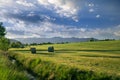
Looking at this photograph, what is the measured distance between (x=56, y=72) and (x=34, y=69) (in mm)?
7884

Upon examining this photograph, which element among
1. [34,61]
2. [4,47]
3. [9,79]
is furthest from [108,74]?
[4,47]

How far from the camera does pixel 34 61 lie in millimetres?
39219

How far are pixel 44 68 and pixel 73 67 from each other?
6.48 m

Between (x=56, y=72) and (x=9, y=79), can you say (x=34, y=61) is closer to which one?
(x=56, y=72)

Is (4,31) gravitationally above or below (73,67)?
above

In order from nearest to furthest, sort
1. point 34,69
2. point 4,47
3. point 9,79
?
1. point 9,79
2. point 34,69
3. point 4,47

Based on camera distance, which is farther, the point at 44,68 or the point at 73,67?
the point at 44,68

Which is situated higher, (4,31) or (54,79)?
(4,31)

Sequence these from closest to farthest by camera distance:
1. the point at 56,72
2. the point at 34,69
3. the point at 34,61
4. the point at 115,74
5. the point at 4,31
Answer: the point at 115,74 < the point at 56,72 < the point at 34,69 < the point at 34,61 < the point at 4,31

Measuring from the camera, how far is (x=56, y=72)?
93.1 ft

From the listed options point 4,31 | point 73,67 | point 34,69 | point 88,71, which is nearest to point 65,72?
point 73,67

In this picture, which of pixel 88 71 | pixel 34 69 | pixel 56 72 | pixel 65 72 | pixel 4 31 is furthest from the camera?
pixel 4 31

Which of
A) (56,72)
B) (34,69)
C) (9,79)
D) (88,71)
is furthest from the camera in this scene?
(34,69)

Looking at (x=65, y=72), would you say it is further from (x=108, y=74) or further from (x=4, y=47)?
(x=4, y=47)
